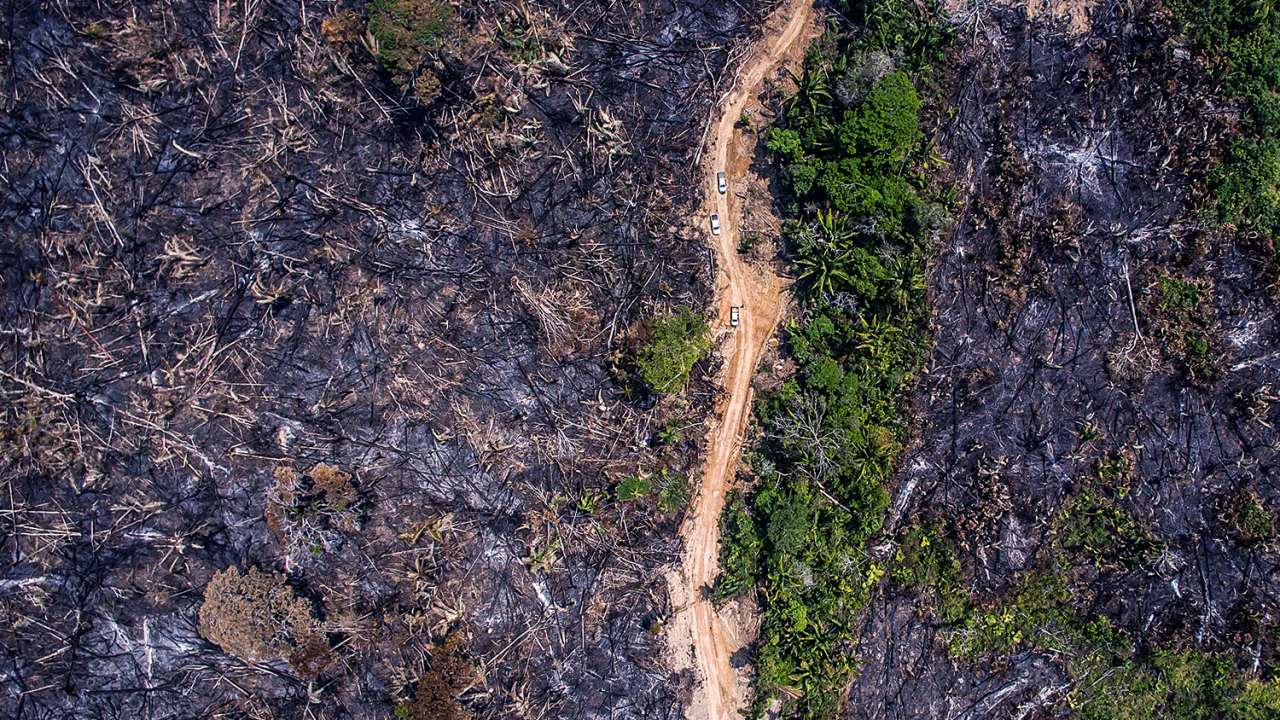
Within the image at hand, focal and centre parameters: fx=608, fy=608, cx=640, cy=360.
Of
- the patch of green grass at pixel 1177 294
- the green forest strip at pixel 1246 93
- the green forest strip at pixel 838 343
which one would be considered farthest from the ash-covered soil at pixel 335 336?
the patch of green grass at pixel 1177 294

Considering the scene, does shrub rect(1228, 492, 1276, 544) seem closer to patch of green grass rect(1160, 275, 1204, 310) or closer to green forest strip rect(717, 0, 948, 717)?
patch of green grass rect(1160, 275, 1204, 310)

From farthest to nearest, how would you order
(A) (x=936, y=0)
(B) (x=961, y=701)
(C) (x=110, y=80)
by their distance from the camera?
(B) (x=961, y=701), (A) (x=936, y=0), (C) (x=110, y=80)

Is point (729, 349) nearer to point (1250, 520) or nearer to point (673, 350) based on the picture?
point (673, 350)

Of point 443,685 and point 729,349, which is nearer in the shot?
point 443,685

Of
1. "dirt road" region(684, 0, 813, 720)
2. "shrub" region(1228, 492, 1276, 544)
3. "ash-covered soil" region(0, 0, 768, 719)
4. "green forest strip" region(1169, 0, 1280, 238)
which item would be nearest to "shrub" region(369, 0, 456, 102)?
"ash-covered soil" region(0, 0, 768, 719)

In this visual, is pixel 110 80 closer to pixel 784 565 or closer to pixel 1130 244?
pixel 784 565

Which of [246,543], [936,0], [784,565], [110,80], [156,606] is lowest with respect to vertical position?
[156,606]

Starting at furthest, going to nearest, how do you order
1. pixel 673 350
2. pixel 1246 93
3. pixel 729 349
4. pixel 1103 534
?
pixel 729 349
pixel 1103 534
pixel 673 350
pixel 1246 93

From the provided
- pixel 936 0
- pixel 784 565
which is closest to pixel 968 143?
pixel 936 0

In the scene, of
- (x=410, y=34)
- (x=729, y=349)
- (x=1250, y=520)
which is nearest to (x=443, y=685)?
(x=729, y=349)
